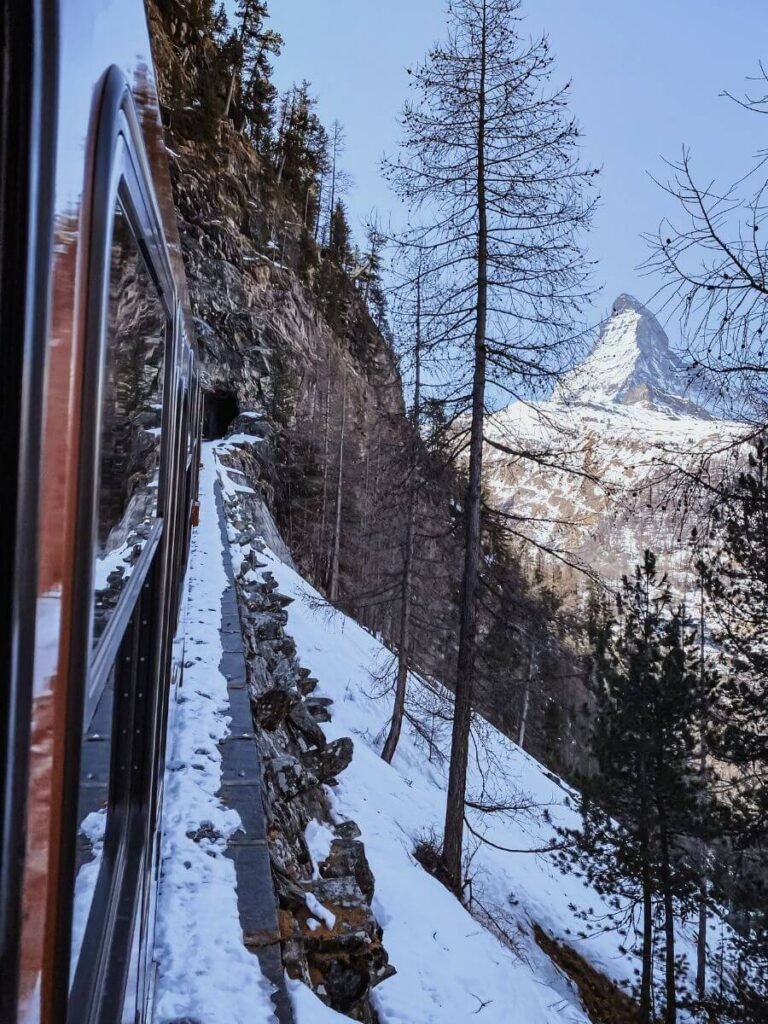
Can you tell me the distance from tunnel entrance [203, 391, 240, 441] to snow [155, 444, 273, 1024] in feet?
88.1

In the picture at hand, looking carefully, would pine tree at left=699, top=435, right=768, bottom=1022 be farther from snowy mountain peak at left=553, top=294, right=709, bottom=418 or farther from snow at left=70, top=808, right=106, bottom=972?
snow at left=70, top=808, right=106, bottom=972

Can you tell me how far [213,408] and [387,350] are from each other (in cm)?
2426

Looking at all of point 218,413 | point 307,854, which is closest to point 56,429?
point 307,854

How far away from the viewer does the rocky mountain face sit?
12.2ft

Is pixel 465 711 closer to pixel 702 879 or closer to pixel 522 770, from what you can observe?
pixel 702 879

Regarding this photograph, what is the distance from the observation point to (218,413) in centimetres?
3322

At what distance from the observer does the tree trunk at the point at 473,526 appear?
830 cm

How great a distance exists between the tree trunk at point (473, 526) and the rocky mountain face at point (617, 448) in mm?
384

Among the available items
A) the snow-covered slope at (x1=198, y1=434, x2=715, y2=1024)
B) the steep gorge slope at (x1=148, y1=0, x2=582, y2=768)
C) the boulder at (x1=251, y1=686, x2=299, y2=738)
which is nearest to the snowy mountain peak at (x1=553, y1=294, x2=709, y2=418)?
the snow-covered slope at (x1=198, y1=434, x2=715, y2=1024)

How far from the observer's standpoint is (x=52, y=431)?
24.6 inches

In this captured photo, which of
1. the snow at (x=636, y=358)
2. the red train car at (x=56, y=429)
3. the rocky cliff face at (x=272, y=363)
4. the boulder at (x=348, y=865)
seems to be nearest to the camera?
the red train car at (x=56, y=429)

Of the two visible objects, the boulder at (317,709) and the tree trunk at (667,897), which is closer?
the boulder at (317,709)

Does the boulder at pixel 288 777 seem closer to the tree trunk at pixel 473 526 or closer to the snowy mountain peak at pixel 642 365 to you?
the tree trunk at pixel 473 526

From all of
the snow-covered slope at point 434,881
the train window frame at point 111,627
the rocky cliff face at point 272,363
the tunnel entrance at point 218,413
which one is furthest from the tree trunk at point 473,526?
the tunnel entrance at point 218,413
